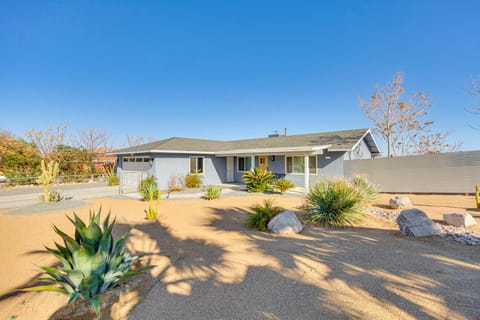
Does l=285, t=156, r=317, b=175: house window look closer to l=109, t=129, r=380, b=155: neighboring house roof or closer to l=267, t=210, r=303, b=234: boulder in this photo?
l=109, t=129, r=380, b=155: neighboring house roof

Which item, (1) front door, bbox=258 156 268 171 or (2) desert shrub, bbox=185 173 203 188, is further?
(1) front door, bbox=258 156 268 171

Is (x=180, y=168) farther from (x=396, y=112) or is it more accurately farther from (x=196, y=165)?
(x=396, y=112)

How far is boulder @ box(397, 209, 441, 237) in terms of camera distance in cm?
520

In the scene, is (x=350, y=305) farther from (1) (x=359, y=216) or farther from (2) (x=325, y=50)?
(2) (x=325, y=50)

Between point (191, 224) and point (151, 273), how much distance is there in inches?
135

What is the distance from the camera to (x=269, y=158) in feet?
55.2

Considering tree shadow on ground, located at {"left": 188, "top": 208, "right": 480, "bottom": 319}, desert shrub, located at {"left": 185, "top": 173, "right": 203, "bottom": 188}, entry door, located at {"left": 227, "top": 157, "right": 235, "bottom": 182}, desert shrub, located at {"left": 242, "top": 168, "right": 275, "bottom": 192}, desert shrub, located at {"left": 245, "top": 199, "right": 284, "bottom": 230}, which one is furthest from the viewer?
entry door, located at {"left": 227, "top": 157, "right": 235, "bottom": 182}

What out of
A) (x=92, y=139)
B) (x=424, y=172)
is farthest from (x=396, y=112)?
(x=92, y=139)

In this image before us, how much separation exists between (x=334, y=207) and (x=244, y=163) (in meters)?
12.2

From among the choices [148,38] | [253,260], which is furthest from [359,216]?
[148,38]

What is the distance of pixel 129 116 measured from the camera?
27312mm

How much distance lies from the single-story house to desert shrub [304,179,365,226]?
617 centimetres

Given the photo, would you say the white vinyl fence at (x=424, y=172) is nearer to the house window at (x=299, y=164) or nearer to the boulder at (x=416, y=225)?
the house window at (x=299, y=164)

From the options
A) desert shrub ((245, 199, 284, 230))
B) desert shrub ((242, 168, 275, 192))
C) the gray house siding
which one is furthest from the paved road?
desert shrub ((245, 199, 284, 230))
